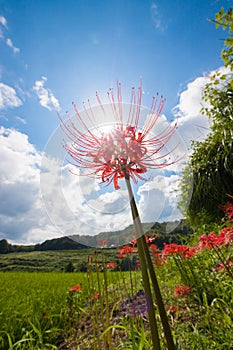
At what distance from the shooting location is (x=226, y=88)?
389cm

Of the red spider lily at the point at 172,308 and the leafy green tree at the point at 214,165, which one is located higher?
the leafy green tree at the point at 214,165

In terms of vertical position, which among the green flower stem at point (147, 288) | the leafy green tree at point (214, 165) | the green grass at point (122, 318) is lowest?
the green grass at point (122, 318)

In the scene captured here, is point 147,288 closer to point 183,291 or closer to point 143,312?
point 183,291

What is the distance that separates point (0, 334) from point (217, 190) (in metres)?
3.47

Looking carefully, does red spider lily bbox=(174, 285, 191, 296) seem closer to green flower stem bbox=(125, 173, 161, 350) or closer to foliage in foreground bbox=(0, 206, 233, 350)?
foliage in foreground bbox=(0, 206, 233, 350)

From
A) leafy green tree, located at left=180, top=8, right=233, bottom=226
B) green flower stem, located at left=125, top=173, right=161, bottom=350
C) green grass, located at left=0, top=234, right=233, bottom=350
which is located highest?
leafy green tree, located at left=180, top=8, right=233, bottom=226

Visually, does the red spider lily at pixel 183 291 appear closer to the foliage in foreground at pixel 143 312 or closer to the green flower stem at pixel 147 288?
the foliage in foreground at pixel 143 312

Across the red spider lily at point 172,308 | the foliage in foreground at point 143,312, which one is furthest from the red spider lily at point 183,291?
the red spider lily at point 172,308

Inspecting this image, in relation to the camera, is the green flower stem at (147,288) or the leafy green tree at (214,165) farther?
the leafy green tree at (214,165)

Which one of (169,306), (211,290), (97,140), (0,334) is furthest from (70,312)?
(97,140)

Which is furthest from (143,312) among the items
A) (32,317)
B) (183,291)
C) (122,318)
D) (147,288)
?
(147,288)

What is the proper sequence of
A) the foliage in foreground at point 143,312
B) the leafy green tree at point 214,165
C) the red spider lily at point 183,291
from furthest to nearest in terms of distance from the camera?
the leafy green tree at point 214,165 → the red spider lily at point 183,291 → the foliage in foreground at point 143,312

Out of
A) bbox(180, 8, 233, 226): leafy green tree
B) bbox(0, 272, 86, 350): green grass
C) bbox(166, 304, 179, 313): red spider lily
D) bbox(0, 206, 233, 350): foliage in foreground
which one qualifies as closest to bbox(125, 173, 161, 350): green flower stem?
bbox(0, 206, 233, 350): foliage in foreground

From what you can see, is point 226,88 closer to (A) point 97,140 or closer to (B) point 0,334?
(A) point 97,140
